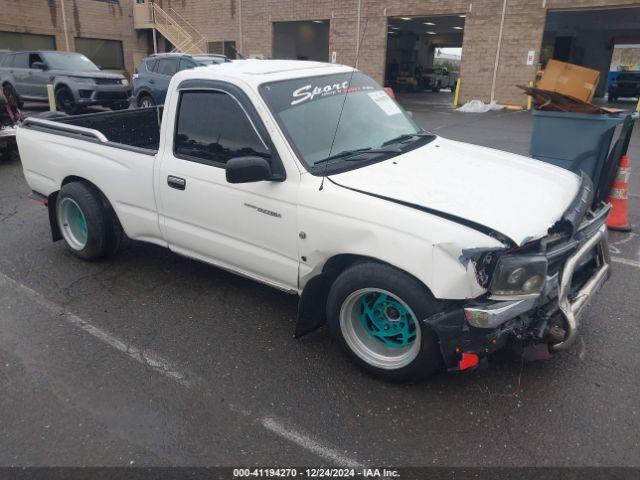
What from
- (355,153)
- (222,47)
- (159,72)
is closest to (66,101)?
(159,72)

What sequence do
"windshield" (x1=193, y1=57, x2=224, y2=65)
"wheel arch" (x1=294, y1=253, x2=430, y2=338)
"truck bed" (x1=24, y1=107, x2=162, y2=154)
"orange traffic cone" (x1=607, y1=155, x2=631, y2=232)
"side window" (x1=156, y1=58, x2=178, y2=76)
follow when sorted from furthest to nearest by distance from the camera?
"side window" (x1=156, y1=58, x2=178, y2=76)
"windshield" (x1=193, y1=57, x2=224, y2=65)
"orange traffic cone" (x1=607, y1=155, x2=631, y2=232)
"truck bed" (x1=24, y1=107, x2=162, y2=154)
"wheel arch" (x1=294, y1=253, x2=430, y2=338)

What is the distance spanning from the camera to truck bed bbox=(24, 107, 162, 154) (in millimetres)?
5129

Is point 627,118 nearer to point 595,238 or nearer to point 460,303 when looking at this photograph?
point 595,238

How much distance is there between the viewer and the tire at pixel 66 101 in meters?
14.6

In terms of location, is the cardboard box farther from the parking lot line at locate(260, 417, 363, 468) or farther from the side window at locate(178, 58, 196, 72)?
the side window at locate(178, 58, 196, 72)

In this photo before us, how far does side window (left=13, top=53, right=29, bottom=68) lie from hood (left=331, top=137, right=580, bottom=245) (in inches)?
643

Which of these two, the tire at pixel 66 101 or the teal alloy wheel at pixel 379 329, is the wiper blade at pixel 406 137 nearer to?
the teal alloy wheel at pixel 379 329

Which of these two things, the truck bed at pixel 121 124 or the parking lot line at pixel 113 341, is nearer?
the parking lot line at pixel 113 341

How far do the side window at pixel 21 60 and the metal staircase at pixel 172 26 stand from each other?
1320 centimetres

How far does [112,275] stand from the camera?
4.70m

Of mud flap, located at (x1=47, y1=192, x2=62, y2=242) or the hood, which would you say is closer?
the hood

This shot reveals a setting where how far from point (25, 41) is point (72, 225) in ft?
87.8

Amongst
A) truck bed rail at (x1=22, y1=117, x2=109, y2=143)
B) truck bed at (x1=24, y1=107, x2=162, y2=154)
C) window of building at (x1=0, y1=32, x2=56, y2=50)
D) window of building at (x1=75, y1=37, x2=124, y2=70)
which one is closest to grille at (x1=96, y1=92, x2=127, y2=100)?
truck bed at (x1=24, y1=107, x2=162, y2=154)

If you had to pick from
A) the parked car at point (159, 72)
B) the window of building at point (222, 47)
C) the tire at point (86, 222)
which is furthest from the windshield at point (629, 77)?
the tire at point (86, 222)
